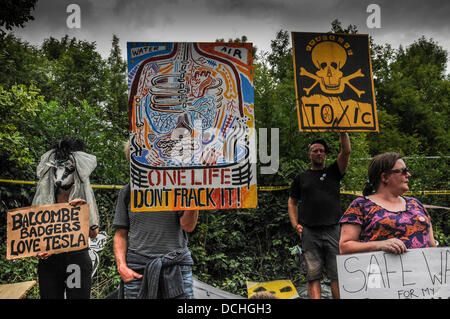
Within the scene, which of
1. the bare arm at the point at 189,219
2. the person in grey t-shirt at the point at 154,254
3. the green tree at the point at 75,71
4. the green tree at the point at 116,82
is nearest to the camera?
the person in grey t-shirt at the point at 154,254

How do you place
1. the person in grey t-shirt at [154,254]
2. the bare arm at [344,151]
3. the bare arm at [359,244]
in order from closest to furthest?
the bare arm at [359,244] → the person in grey t-shirt at [154,254] → the bare arm at [344,151]

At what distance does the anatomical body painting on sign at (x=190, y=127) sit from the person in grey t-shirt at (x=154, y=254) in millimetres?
113

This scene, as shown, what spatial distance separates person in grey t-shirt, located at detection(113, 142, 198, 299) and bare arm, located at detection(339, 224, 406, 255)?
38.7 inches

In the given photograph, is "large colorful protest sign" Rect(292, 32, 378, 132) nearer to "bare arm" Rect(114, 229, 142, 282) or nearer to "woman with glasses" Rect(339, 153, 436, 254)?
"woman with glasses" Rect(339, 153, 436, 254)

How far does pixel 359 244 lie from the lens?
2.22m

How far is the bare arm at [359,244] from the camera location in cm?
213

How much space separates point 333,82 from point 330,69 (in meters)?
0.10

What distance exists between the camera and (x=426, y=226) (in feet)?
7.33

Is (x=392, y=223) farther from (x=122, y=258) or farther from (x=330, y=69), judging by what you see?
(x=122, y=258)

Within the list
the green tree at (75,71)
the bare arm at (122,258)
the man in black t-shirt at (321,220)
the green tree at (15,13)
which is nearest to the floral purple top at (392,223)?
the man in black t-shirt at (321,220)

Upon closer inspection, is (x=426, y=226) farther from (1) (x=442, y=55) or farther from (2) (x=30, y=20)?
(1) (x=442, y=55)

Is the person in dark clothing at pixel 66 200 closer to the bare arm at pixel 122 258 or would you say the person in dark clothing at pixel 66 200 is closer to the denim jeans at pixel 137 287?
the bare arm at pixel 122 258

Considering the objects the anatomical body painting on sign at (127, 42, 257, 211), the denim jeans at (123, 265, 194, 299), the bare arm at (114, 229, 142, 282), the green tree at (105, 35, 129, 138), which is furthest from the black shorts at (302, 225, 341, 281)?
the green tree at (105, 35, 129, 138)

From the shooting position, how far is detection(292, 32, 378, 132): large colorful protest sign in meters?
2.81
